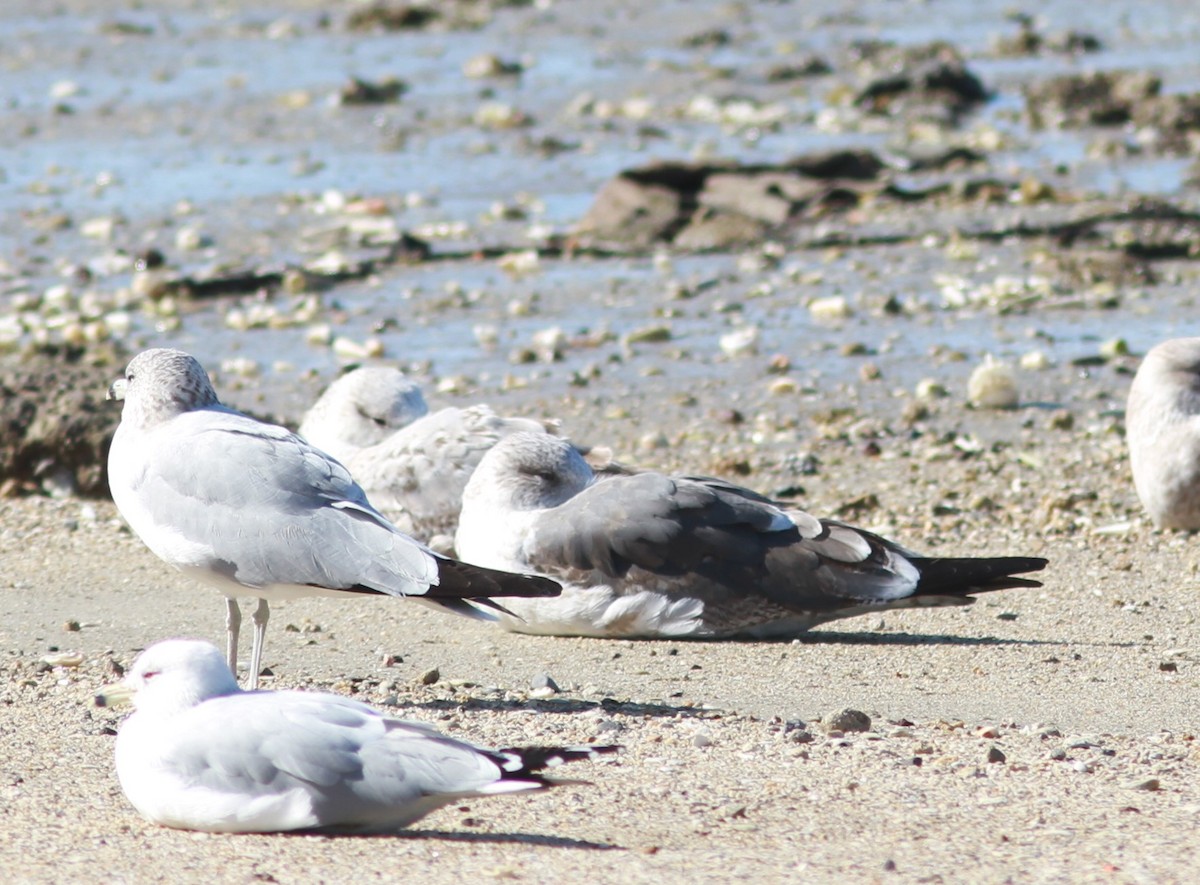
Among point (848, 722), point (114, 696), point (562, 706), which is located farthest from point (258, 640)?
point (848, 722)

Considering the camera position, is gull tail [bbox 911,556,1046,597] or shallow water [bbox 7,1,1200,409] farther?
shallow water [bbox 7,1,1200,409]

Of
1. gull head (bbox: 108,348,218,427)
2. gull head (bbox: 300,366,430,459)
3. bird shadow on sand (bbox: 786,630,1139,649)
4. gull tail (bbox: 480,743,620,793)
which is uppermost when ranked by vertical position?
gull head (bbox: 108,348,218,427)

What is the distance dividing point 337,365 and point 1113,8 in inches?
621

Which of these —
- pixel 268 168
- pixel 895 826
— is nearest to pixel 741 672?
pixel 895 826

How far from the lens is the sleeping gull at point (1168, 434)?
23.7 feet

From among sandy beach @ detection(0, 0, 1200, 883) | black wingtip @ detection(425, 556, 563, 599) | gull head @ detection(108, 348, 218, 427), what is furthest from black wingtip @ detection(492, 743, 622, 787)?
gull head @ detection(108, 348, 218, 427)

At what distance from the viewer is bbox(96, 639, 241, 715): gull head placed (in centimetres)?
407

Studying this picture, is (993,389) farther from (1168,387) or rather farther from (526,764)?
(526,764)

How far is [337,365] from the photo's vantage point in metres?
10.3

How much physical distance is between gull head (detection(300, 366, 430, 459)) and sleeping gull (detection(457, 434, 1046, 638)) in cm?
170

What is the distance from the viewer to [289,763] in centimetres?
390

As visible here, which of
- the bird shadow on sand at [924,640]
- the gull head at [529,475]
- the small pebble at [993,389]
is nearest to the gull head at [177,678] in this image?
the gull head at [529,475]

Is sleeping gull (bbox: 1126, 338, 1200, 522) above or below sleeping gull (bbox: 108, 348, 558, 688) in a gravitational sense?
below

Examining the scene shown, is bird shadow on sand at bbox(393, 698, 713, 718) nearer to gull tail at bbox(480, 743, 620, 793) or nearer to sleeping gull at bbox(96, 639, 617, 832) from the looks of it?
sleeping gull at bbox(96, 639, 617, 832)
